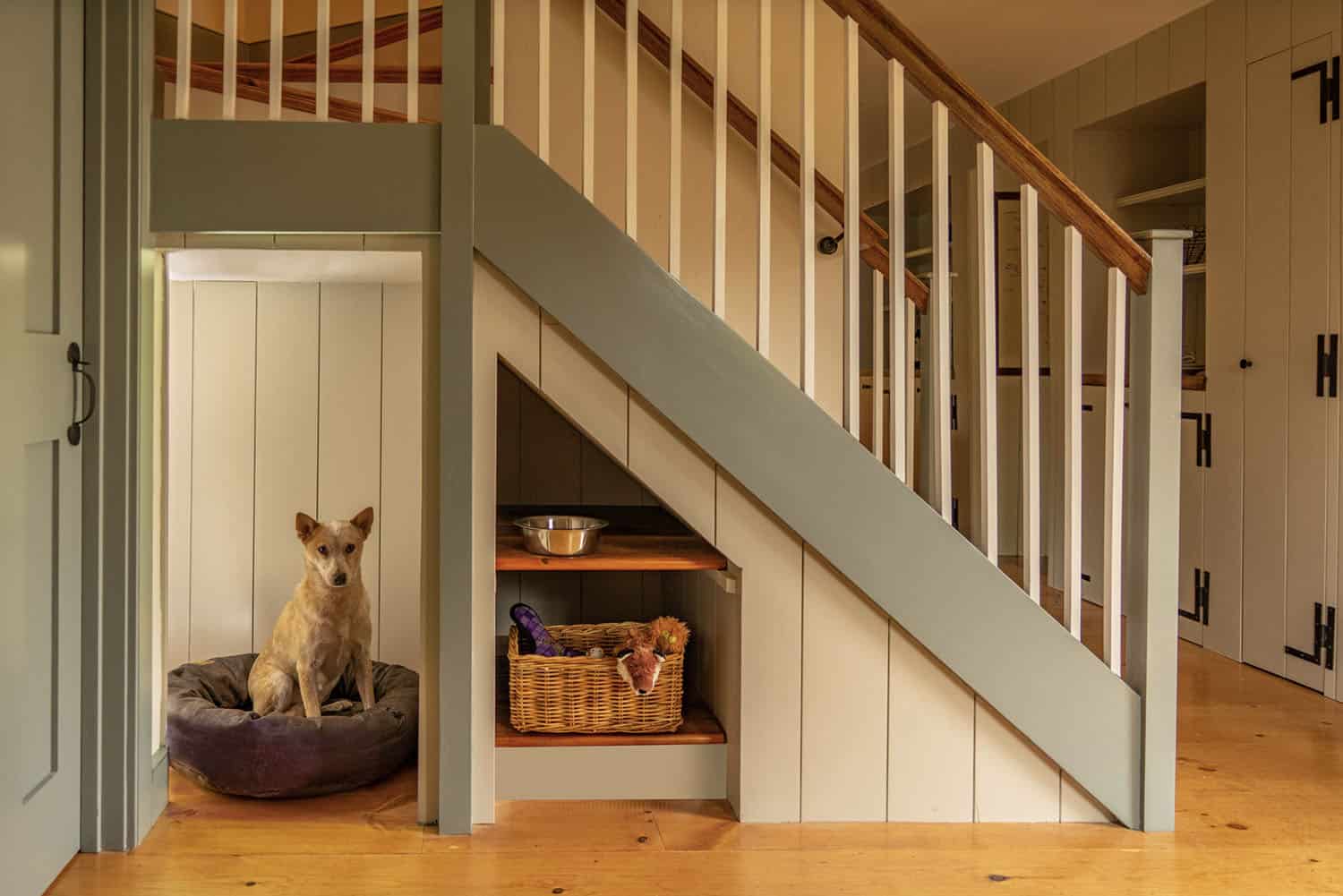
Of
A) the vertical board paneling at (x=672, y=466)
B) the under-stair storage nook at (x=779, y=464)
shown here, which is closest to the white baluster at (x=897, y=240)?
the under-stair storage nook at (x=779, y=464)

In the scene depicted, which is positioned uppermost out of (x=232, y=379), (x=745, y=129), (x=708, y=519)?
(x=745, y=129)

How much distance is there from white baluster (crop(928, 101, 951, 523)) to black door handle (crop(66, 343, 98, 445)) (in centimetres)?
178

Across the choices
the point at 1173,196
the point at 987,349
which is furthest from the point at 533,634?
the point at 1173,196

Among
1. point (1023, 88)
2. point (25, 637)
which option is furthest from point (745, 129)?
point (1023, 88)

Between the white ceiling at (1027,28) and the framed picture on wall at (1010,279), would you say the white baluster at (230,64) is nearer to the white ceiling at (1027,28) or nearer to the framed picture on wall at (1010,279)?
the white ceiling at (1027,28)

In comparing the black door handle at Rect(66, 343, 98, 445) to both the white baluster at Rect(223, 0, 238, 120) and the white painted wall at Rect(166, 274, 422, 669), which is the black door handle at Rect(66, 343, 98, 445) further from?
the white painted wall at Rect(166, 274, 422, 669)

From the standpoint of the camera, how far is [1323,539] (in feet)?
14.1

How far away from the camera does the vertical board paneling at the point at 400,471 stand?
3.78 metres

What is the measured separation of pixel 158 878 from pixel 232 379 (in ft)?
5.22

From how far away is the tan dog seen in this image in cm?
314

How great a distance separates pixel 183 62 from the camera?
2.83m

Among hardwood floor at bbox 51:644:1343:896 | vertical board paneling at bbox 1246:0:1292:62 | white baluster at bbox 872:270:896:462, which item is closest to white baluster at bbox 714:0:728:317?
white baluster at bbox 872:270:896:462

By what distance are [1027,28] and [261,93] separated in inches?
115

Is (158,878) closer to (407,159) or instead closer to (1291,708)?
(407,159)
